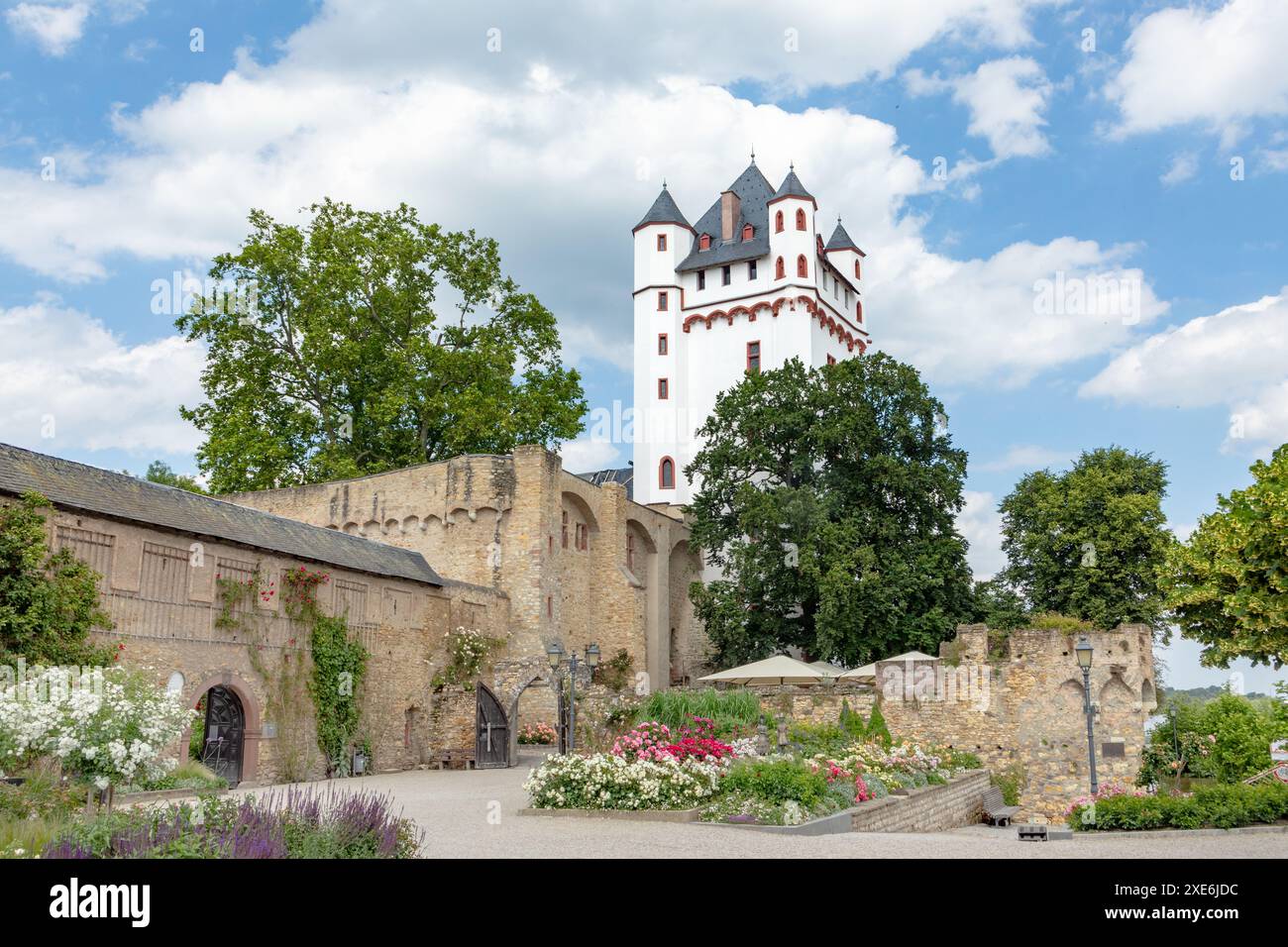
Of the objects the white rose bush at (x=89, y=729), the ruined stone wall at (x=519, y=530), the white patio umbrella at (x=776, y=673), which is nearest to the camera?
the white rose bush at (x=89, y=729)

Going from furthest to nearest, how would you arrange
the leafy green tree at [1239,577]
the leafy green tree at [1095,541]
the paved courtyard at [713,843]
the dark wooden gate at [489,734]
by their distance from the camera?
the leafy green tree at [1095,541], the dark wooden gate at [489,734], the leafy green tree at [1239,577], the paved courtyard at [713,843]

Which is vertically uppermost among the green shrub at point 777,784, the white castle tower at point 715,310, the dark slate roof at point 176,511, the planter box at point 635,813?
the white castle tower at point 715,310

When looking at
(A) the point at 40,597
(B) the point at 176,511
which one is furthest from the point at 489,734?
(A) the point at 40,597

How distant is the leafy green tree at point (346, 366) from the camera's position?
34312 mm

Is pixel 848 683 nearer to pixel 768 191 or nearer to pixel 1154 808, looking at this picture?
pixel 1154 808

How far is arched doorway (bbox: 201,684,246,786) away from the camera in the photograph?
61.3ft

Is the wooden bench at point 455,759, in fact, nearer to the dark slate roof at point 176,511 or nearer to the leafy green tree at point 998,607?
the dark slate roof at point 176,511

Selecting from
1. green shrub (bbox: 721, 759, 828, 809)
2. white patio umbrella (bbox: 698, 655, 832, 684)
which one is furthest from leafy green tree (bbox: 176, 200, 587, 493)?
green shrub (bbox: 721, 759, 828, 809)

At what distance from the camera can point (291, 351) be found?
35219 millimetres

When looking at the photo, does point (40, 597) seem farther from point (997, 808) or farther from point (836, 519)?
point (836, 519)

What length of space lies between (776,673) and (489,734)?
22.6ft

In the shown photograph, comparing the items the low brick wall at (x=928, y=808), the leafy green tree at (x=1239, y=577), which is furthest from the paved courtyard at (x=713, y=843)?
the leafy green tree at (x=1239, y=577)

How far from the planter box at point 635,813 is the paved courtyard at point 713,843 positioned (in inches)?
7.2

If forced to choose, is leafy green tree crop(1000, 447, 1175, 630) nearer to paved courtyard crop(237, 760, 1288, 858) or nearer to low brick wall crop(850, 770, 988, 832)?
low brick wall crop(850, 770, 988, 832)
